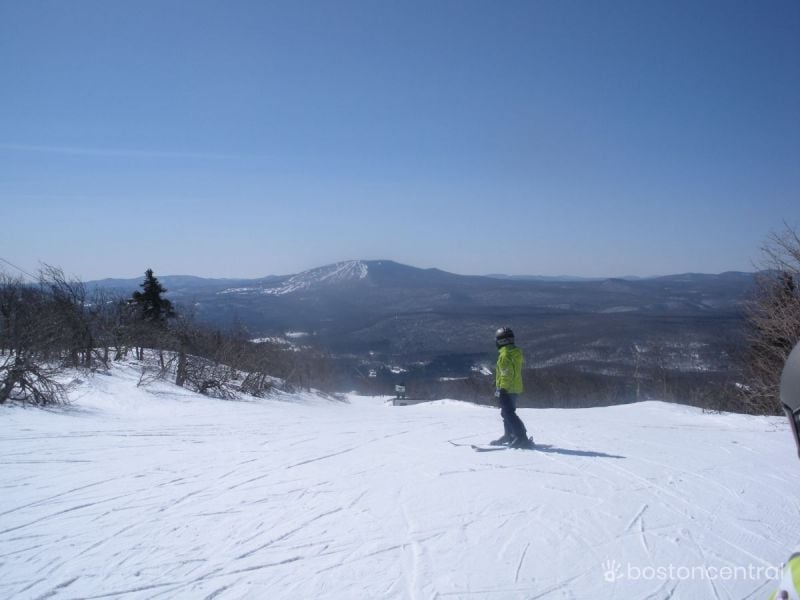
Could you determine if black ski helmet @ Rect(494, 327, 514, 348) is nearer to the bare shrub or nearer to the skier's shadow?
the skier's shadow

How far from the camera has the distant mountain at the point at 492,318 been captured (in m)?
66.0

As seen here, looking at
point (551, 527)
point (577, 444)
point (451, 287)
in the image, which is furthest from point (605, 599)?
point (451, 287)

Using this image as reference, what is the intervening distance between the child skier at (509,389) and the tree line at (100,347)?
35.6 ft

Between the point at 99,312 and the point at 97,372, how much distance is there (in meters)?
11.6

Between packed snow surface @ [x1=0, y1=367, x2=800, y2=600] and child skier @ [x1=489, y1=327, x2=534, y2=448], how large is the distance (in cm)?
51

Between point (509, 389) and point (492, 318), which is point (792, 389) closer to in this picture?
point (509, 389)

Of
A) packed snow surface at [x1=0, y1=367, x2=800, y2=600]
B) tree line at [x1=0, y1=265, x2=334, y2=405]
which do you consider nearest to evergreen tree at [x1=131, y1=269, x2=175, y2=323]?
tree line at [x1=0, y1=265, x2=334, y2=405]

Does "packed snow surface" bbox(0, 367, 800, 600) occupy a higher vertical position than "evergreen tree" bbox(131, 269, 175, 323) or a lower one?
lower

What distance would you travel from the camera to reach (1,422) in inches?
360

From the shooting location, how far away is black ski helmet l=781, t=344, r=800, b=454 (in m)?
1.74

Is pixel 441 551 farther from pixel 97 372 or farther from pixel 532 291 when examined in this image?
pixel 532 291

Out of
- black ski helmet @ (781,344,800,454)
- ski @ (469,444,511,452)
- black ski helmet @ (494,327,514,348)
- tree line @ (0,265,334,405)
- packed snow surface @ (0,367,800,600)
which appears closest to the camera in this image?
black ski helmet @ (781,344,800,454)

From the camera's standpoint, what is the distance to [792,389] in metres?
1.76

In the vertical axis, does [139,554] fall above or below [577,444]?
above
